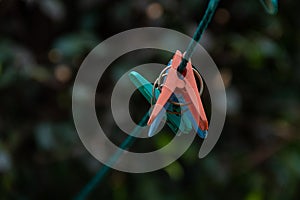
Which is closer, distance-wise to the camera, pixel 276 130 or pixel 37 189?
pixel 37 189

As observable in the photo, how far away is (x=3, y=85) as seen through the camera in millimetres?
1275

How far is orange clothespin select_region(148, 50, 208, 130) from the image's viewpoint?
0.60 metres

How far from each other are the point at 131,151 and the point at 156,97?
839mm

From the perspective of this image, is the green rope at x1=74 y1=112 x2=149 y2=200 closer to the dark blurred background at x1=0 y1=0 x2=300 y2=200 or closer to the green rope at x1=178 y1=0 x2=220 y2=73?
the green rope at x1=178 y1=0 x2=220 y2=73

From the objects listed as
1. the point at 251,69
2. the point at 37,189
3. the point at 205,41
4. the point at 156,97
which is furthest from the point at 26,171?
the point at 156,97

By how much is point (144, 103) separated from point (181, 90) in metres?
0.87

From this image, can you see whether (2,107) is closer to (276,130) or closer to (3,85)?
(3,85)

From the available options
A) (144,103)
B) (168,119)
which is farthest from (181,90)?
(144,103)

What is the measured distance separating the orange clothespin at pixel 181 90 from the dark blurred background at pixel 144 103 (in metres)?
0.70

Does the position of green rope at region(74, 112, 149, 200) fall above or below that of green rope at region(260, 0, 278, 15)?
below

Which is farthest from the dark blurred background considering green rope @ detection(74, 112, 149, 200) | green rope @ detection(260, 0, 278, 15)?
green rope @ detection(260, 0, 278, 15)

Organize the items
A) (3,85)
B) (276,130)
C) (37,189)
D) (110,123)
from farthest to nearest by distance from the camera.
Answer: (276,130), (37,189), (110,123), (3,85)

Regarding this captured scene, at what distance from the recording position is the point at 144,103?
1479mm

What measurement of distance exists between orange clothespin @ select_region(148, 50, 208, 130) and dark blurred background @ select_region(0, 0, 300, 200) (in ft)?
2.31
